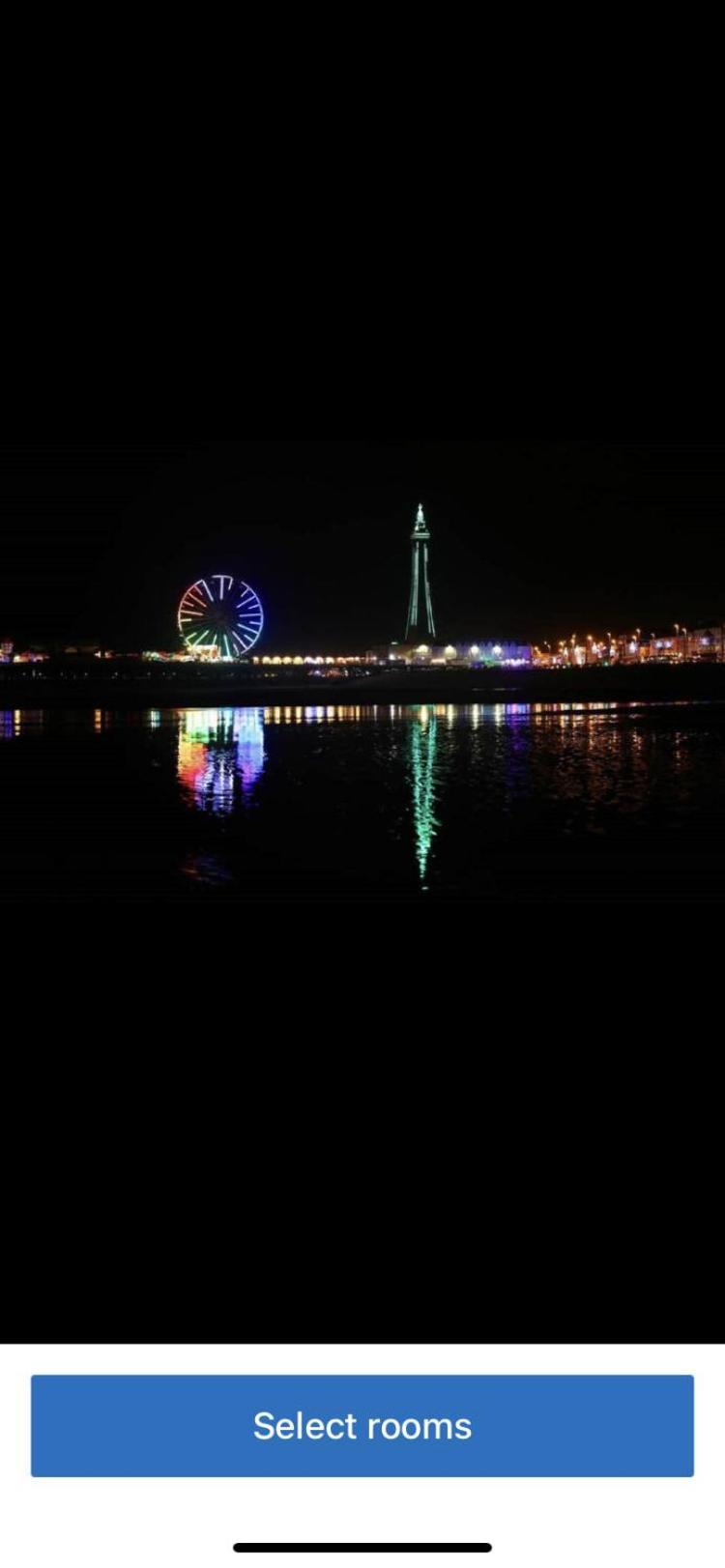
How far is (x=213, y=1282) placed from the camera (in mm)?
3328

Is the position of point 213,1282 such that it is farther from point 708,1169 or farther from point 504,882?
point 504,882

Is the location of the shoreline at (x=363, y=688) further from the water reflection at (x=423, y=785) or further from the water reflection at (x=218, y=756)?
the water reflection at (x=423, y=785)

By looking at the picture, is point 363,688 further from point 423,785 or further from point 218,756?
point 423,785

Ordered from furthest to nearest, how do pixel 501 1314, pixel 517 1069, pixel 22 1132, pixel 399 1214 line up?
pixel 517 1069 < pixel 22 1132 < pixel 399 1214 < pixel 501 1314

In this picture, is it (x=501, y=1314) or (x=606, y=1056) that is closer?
(x=501, y=1314)

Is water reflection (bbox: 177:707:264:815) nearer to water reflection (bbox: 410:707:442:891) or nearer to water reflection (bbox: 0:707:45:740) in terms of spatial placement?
water reflection (bbox: 410:707:442:891)

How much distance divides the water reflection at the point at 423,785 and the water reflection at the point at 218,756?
1.99 meters

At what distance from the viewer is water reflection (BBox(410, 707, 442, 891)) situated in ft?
32.7

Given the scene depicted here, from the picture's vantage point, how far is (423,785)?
14.7 meters

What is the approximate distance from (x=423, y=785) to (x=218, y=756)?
6108 millimetres

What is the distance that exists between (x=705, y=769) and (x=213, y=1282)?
14.0 meters

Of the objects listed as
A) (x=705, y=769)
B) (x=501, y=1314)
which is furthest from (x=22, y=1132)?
(x=705, y=769)

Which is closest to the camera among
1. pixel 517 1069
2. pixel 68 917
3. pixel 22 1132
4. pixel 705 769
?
pixel 22 1132

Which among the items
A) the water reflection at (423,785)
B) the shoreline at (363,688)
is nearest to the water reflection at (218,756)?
the water reflection at (423,785)
